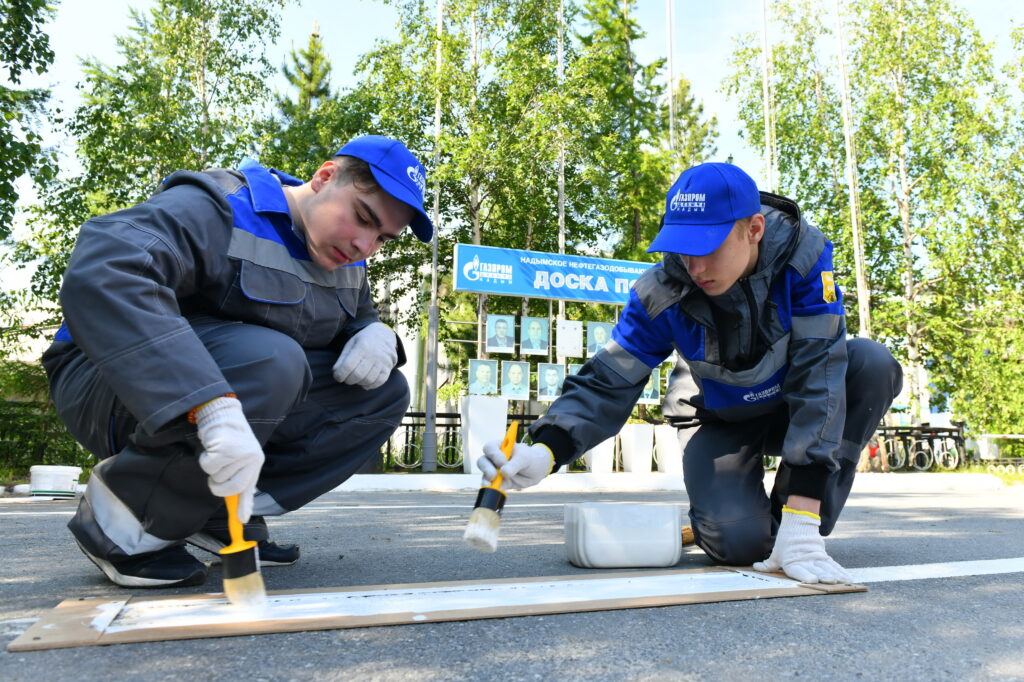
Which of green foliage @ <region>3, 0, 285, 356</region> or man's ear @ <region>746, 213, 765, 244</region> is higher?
green foliage @ <region>3, 0, 285, 356</region>

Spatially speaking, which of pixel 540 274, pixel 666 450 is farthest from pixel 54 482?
pixel 666 450

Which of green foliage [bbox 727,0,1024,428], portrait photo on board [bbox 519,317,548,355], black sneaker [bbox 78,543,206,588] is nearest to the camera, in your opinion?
black sneaker [bbox 78,543,206,588]

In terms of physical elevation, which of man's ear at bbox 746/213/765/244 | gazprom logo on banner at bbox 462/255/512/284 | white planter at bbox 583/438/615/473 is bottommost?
white planter at bbox 583/438/615/473

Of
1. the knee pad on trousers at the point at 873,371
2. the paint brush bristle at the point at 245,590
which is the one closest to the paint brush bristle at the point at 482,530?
the paint brush bristle at the point at 245,590

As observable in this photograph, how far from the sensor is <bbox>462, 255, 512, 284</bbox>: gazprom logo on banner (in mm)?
13562

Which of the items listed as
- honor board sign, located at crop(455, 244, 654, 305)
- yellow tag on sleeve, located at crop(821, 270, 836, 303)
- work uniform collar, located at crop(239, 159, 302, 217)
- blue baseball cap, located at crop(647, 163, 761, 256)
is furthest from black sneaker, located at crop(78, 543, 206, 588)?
honor board sign, located at crop(455, 244, 654, 305)

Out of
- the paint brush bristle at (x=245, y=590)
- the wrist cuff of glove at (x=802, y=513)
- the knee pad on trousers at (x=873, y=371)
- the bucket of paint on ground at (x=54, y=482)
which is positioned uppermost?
the knee pad on trousers at (x=873, y=371)

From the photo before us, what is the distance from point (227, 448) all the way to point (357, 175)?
86 cm

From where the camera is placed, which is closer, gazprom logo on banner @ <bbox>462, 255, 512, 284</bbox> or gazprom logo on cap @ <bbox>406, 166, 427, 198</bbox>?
gazprom logo on cap @ <bbox>406, 166, 427, 198</bbox>

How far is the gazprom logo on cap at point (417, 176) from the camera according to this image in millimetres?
2125

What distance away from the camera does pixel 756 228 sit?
2398mm

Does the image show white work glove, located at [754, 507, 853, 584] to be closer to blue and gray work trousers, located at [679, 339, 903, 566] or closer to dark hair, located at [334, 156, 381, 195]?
blue and gray work trousers, located at [679, 339, 903, 566]

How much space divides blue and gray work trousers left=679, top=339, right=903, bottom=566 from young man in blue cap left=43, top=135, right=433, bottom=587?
1175 millimetres

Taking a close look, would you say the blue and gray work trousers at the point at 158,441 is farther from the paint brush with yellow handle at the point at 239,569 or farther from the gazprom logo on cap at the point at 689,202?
the gazprom logo on cap at the point at 689,202
